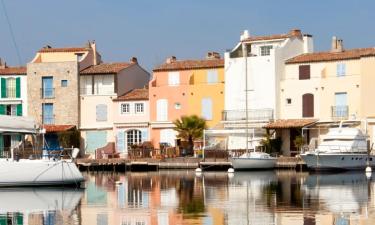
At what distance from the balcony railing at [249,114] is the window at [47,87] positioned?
1374cm

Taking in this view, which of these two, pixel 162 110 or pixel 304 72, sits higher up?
pixel 304 72

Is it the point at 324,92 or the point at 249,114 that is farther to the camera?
the point at 249,114

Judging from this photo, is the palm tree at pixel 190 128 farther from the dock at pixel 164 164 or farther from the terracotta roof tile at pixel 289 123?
the terracotta roof tile at pixel 289 123

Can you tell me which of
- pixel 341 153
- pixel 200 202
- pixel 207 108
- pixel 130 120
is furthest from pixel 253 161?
pixel 200 202

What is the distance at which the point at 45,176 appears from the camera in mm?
40750

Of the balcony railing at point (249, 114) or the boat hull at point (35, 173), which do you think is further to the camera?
the balcony railing at point (249, 114)

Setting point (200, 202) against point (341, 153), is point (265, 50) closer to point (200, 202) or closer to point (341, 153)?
point (341, 153)

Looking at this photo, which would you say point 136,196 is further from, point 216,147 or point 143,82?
point 143,82

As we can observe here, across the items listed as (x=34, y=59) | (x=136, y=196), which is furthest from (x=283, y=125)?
(x=136, y=196)

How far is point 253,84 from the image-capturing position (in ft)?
214

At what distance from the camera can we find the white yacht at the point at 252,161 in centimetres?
5641

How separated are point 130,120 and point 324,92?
585 inches

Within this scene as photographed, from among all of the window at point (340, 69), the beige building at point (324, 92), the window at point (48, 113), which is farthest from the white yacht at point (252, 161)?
the window at point (48, 113)

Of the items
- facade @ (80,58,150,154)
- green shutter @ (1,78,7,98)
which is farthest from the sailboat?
green shutter @ (1,78,7,98)
